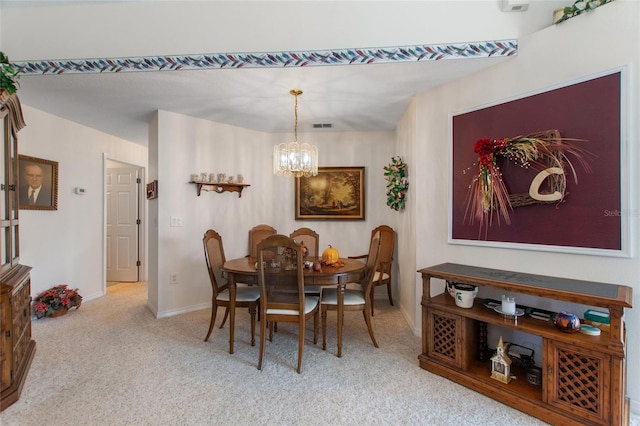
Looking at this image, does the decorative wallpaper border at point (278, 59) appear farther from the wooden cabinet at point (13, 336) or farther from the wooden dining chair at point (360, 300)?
the wooden cabinet at point (13, 336)

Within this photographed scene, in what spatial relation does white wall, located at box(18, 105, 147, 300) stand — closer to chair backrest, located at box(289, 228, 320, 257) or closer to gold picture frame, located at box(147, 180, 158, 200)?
gold picture frame, located at box(147, 180, 158, 200)

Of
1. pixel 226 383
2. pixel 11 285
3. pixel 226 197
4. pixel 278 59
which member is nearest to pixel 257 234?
pixel 226 197

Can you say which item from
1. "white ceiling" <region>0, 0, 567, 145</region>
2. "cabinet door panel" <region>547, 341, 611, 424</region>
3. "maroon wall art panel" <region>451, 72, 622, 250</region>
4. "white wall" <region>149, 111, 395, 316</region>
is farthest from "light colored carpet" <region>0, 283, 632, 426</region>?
"white ceiling" <region>0, 0, 567, 145</region>

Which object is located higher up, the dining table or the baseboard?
the dining table

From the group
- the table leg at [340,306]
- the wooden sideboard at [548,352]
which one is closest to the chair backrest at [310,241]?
the table leg at [340,306]

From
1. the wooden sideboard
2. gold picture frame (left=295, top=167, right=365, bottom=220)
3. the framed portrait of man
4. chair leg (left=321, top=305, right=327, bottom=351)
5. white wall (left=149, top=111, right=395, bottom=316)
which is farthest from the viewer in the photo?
gold picture frame (left=295, top=167, right=365, bottom=220)

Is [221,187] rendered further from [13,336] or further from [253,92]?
[13,336]

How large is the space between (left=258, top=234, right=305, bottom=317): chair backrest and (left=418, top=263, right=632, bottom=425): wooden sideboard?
3.34 feet

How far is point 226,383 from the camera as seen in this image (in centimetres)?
214

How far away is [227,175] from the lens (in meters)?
3.99

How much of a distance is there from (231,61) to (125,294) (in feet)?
12.4

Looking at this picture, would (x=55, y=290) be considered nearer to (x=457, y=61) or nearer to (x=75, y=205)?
(x=75, y=205)

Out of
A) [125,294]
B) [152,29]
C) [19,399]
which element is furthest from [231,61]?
[125,294]

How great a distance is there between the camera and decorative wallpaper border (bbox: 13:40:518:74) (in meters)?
2.32
